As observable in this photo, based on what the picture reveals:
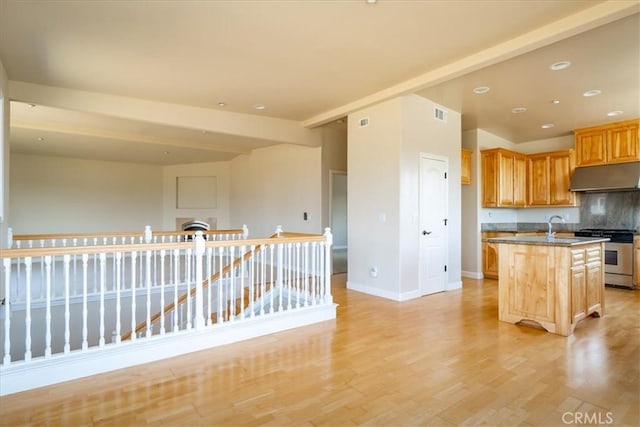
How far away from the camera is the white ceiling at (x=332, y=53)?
2850 millimetres

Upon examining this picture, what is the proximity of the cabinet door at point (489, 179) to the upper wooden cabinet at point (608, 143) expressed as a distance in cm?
145

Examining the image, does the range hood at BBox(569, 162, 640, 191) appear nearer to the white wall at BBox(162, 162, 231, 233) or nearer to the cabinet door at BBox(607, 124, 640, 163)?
the cabinet door at BBox(607, 124, 640, 163)

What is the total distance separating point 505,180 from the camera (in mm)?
6652

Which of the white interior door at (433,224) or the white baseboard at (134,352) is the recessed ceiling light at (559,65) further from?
the white baseboard at (134,352)

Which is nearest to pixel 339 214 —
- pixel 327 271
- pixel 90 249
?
pixel 327 271

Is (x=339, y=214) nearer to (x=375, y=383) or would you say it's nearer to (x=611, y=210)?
(x=611, y=210)

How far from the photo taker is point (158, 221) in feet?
34.3

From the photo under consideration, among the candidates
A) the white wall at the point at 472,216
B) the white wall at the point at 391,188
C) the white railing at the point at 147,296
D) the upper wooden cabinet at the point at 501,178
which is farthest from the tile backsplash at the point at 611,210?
the white railing at the point at 147,296

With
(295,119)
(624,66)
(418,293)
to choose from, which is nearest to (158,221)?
(295,119)

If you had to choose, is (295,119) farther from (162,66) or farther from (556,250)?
(556,250)

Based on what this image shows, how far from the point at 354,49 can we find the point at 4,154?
158 inches

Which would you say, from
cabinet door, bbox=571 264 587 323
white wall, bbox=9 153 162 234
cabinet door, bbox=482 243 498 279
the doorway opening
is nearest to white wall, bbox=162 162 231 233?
white wall, bbox=9 153 162 234

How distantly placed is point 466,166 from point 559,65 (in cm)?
290

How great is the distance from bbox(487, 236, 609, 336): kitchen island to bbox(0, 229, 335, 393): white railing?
1998 millimetres
